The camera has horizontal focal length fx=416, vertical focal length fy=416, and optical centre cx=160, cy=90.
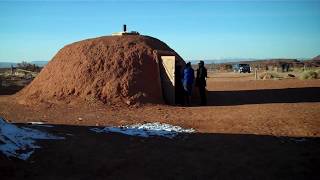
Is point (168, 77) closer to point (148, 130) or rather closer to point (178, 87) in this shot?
point (178, 87)

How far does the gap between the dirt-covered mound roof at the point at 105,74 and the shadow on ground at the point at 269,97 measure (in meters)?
2.48

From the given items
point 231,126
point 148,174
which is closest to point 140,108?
point 231,126

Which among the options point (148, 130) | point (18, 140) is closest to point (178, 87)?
point (148, 130)

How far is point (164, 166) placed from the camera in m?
7.33

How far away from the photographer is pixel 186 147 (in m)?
8.71

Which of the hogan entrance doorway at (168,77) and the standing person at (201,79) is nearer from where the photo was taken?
the standing person at (201,79)

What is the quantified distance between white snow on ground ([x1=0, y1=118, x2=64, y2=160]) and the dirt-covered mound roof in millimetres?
6150

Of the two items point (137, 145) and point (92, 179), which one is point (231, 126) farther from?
point (92, 179)

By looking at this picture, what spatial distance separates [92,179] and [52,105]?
9.22m

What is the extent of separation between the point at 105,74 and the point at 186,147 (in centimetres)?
780

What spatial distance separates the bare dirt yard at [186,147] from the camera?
6.91 m

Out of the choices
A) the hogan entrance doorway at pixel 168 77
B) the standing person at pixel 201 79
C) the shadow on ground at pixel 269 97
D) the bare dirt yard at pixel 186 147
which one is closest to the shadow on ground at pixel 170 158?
the bare dirt yard at pixel 186 147

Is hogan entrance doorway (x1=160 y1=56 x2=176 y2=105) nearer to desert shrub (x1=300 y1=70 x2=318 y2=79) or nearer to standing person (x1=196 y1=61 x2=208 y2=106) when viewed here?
standing person (x1=196 y1=61 x2=208 y2=106)

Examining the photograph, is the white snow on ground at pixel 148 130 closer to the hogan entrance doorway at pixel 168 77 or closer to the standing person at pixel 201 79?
the standing person at pixel 201 79
